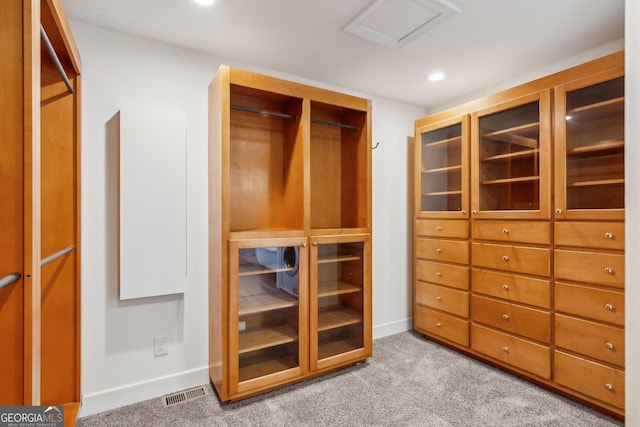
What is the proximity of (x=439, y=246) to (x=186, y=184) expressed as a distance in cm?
223

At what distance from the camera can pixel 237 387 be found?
2059mm

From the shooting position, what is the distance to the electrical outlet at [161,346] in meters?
2.15

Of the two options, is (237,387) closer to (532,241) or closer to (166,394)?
(166,394)

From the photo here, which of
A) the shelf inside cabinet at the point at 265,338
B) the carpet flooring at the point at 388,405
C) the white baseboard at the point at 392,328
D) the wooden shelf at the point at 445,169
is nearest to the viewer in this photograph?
the carpet flooring at the point at 388,405

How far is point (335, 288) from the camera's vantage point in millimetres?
2551

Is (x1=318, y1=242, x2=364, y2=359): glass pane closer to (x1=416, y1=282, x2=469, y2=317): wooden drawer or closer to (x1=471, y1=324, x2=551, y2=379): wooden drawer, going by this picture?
(x1=416, y1=282, x2=469, y2=317): wooden drawer

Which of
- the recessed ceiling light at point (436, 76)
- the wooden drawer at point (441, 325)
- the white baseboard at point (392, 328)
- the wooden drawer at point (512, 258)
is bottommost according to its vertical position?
the white baseboard at point (392, 328)

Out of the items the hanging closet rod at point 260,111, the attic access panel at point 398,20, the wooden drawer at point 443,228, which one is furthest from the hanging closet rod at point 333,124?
the wooden drawer at point 443,228

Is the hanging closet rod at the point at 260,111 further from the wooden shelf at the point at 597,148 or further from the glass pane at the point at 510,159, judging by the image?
the wooden shelf at the point at 597,148

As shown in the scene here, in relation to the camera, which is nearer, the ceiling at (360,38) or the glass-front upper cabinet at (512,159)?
the ceiling at (360,38)

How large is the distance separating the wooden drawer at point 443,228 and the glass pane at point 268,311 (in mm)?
1432

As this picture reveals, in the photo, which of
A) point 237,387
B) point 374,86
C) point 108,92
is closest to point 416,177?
point 374,86

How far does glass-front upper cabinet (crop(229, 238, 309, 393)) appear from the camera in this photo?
2084 mm

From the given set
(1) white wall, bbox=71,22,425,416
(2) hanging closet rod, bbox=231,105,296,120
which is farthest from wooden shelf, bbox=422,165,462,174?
(1) white wall, bbox=71,22,425,416
